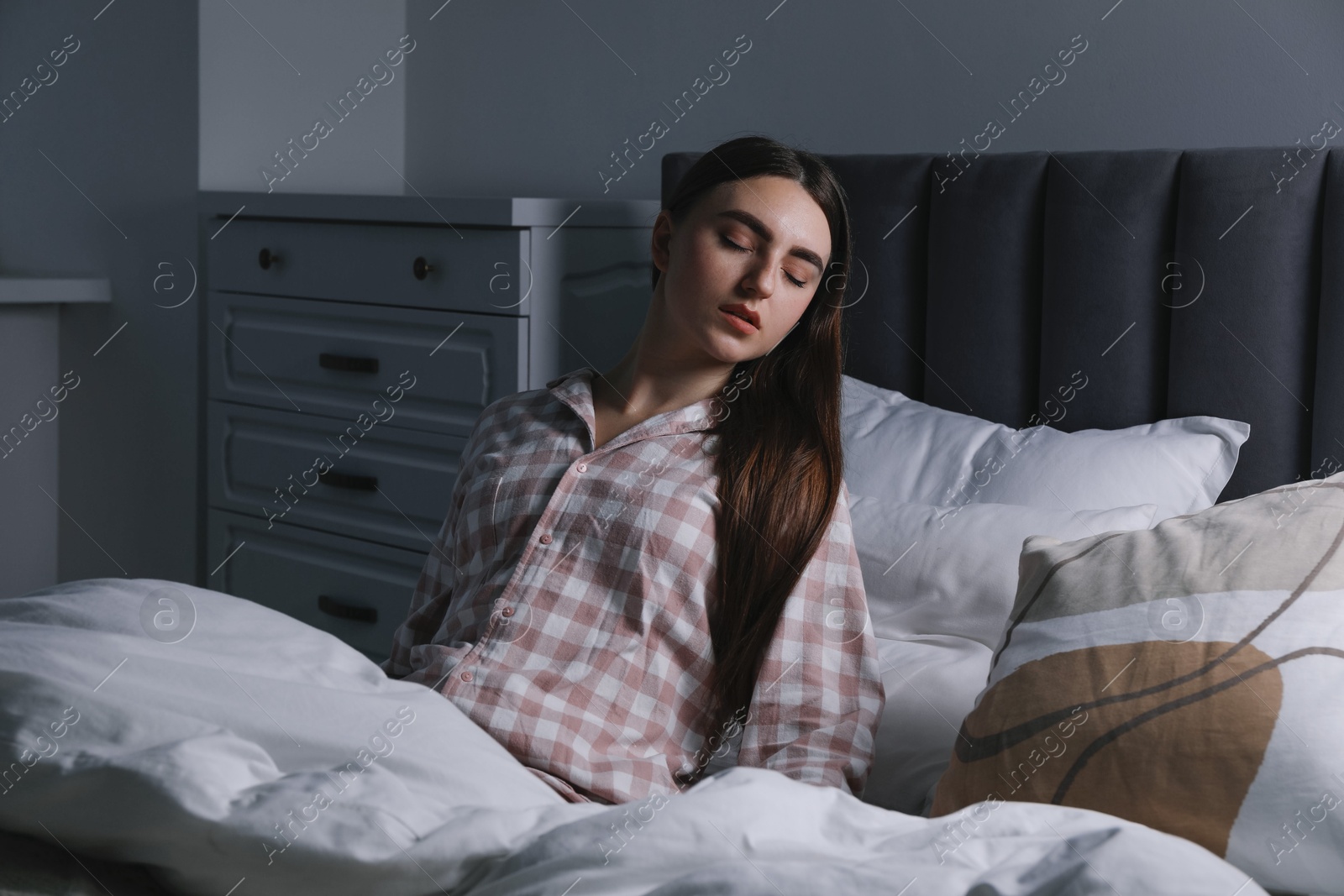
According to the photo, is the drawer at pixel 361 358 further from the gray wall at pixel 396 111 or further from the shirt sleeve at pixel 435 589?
the shirt sleeve at pixel 435 589

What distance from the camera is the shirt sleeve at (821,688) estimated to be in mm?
1025

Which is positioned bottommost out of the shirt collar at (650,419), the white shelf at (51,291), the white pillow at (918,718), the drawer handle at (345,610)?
the drawer handle at (345,610)

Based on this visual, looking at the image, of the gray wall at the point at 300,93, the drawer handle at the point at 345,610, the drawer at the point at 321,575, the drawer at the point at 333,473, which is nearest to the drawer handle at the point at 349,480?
the drawer at the point at 333,473

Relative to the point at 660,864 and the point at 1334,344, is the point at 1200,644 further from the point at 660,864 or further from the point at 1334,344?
the point at 1334,344

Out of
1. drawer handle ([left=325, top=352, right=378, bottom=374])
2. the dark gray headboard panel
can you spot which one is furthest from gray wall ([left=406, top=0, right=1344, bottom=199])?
drawer handle ([left=325, top=352, right=378, bottom=374])

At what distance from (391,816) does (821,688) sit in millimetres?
460

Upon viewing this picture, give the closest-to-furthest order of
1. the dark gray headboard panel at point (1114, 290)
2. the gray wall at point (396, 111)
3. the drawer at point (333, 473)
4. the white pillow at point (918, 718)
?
1. the white pillow at point (918, 718)
2. the dark gray headboard panel at point (1114, 290)
3. the gray wall at point (396, 111)
4. the drawer at point (333, 473)

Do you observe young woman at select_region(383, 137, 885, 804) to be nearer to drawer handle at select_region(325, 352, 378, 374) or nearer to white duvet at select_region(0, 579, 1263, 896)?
white duvet at select_region(0, 579, 1263, 896)

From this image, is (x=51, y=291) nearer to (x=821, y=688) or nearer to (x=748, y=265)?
(x=748, y=265)

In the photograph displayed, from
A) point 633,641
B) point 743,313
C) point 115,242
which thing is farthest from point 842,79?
point 115,242

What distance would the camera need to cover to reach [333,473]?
7.45ft

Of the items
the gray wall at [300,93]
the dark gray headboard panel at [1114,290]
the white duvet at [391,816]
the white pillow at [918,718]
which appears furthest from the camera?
the gray wall at [300,93]

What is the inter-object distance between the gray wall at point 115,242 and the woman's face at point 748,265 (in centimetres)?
173

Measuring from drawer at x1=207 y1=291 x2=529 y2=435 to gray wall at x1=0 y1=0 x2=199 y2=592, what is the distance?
0.24 m
